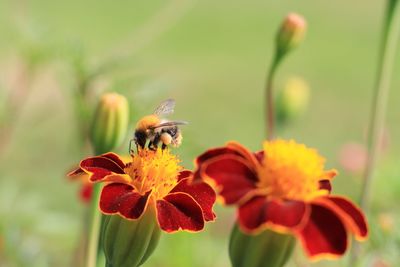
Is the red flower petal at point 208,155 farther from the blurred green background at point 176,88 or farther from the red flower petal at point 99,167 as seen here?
the blurred green background at point 176,88

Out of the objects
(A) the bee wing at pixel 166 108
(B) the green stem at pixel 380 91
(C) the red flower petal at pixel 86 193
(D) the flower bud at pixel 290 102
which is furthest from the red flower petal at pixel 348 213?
(D) the flower bud at pixel 290 102

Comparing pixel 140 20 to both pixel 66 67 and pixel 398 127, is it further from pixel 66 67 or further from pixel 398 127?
pixel 66 67

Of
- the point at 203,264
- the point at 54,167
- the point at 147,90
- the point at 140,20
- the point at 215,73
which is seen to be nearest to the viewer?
the point at 147,90

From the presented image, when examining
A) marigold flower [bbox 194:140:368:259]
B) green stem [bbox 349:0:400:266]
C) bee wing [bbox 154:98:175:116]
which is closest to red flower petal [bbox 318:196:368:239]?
marigold flower [bbox 194:140:368:259]

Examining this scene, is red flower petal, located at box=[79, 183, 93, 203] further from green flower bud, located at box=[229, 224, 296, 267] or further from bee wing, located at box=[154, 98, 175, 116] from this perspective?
green flower bud, located at box=[229, 224, 296, 267]

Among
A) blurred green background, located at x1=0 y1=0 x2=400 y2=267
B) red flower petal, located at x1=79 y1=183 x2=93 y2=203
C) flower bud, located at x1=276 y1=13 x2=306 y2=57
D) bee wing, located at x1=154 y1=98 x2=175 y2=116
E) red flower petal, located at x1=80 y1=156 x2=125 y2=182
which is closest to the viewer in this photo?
red flower petal, located at x1=80 y1=156 x2=125 y2=182

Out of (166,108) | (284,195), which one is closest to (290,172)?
(284,195)

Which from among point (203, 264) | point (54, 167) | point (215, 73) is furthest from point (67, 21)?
point (203, 264)
